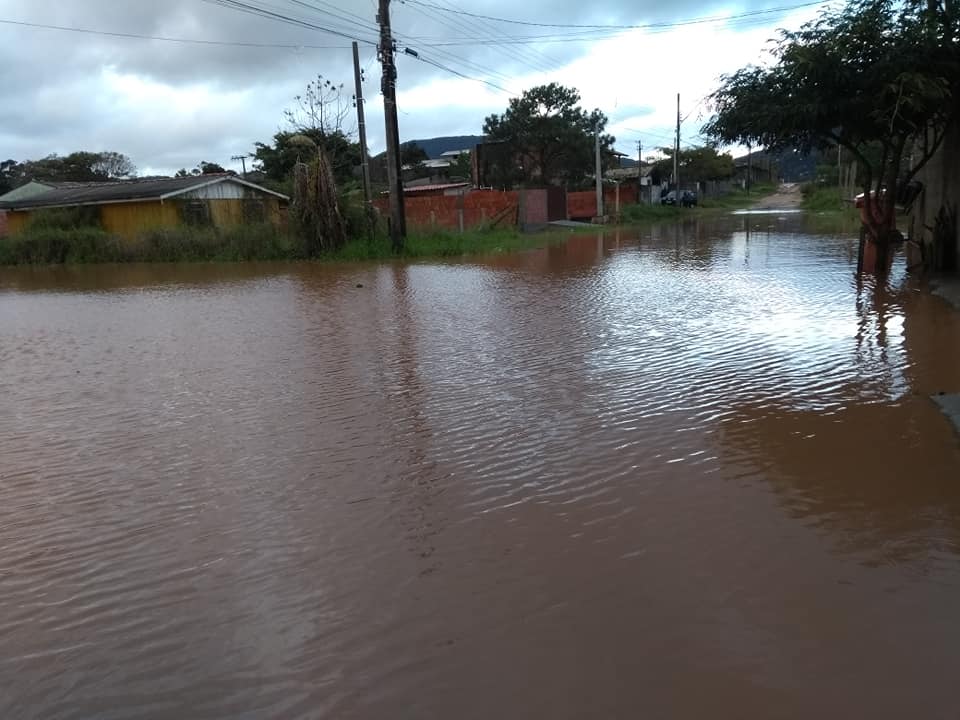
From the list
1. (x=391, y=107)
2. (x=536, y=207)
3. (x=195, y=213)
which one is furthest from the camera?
(x=536, y=207)

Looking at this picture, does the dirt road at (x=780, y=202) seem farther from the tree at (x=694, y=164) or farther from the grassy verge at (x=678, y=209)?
the tree at (x=694, y=164)

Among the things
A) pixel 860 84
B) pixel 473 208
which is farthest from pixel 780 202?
pixel 860 84

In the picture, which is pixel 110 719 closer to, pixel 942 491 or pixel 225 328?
pixel 942 491

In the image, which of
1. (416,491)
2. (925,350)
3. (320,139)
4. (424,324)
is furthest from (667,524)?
(320,139)

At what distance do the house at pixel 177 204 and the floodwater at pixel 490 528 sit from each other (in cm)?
2297

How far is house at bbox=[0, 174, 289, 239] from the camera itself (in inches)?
1175

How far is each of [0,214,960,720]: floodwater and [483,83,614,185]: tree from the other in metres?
39.2

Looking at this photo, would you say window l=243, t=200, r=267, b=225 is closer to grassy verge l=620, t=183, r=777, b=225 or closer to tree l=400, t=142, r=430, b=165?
grassy verge l=620, t=183, r=777, b=225

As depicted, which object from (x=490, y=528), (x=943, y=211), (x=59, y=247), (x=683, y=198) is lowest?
(x=490, y=528)

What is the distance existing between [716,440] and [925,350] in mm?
3643

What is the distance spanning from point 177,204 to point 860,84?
84.8 feet

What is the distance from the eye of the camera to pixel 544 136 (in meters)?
45.6

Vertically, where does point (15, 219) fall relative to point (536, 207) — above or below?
above

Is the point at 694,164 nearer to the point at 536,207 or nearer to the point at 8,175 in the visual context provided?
the point at 536,207
